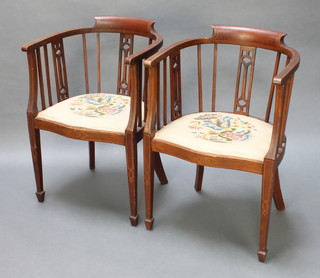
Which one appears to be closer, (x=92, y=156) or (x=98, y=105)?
(x=98, y=105)

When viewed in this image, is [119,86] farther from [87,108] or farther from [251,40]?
[251,40]

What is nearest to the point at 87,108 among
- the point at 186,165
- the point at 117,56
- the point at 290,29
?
the point at 117,56

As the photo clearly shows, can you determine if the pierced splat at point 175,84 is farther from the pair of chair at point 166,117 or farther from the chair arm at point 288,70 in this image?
the chair arm at point 288,70

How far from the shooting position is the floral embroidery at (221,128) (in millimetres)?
2145

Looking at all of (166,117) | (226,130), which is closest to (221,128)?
(226,130)

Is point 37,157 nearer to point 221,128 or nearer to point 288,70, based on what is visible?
point 221,128

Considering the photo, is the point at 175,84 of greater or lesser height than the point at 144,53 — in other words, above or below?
below

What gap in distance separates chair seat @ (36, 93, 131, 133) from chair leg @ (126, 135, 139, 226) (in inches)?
2.8

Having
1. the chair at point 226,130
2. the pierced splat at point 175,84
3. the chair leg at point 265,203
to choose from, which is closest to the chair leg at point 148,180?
the chair at point 226,130

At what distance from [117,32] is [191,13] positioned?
0.46 meters

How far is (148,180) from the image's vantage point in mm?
2287

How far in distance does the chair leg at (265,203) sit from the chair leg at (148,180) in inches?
19.4

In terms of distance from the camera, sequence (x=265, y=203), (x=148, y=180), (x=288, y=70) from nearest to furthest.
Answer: (x=288, y=70) < (x=265, y=203) < (x=148, y=180)

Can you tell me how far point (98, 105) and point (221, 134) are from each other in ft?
2.11
